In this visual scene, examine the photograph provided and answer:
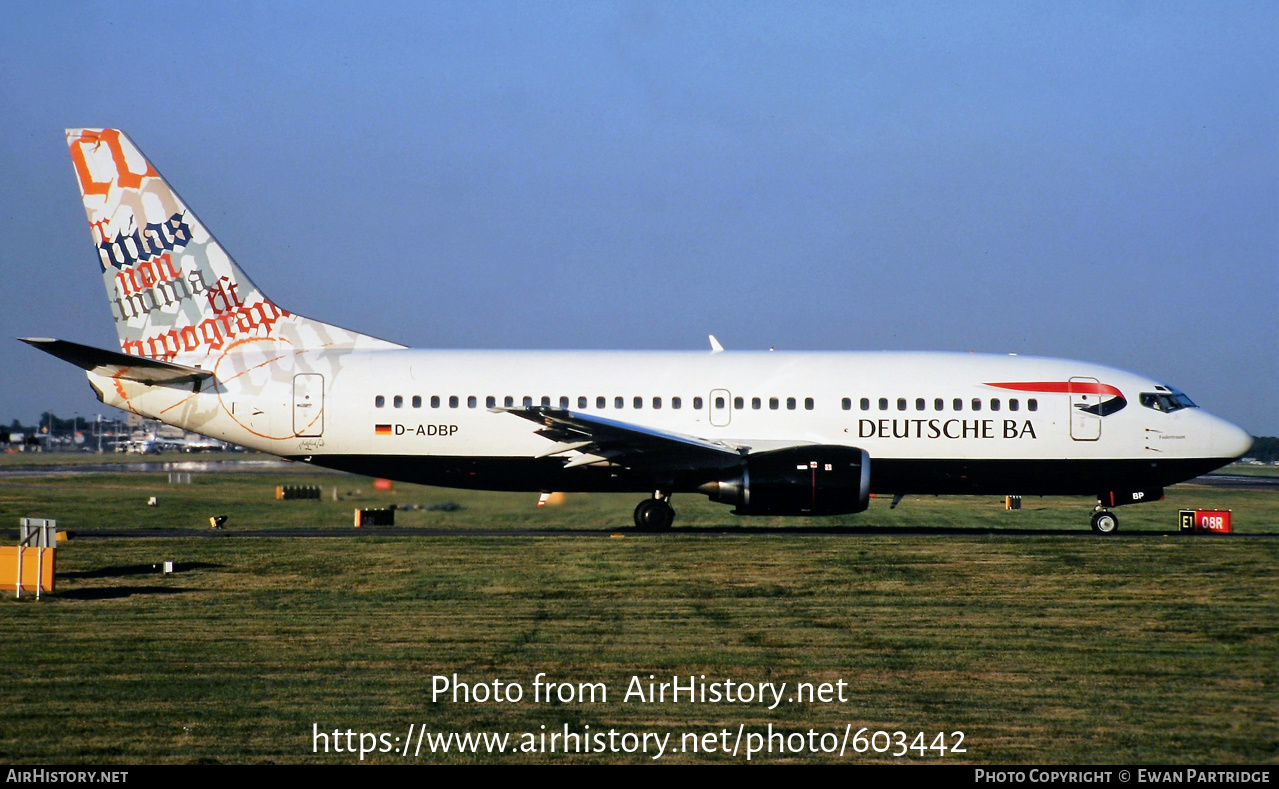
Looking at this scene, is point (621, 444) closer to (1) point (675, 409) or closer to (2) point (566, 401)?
(1) point (675, 409)

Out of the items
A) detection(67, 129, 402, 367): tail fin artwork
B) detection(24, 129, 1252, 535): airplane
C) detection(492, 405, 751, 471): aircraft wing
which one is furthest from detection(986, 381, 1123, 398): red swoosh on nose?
detection(67, 129, 402, 367): tail fin artwork

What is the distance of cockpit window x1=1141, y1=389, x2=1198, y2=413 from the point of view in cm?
2580

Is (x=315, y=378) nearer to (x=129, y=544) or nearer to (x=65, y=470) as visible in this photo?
(x=129, y=544)

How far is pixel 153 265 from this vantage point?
84.4ft

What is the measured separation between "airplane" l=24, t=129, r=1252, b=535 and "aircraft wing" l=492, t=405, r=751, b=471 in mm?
66

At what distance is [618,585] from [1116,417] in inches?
535

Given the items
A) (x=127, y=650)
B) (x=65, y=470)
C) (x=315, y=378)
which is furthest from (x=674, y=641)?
(x=65, y=470)

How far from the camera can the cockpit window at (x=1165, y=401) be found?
2580 centimetres

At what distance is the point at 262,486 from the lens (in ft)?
117

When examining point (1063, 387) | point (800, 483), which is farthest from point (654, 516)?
point (1063, 387)

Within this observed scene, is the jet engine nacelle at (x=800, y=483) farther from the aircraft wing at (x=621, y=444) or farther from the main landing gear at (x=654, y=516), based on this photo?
the main landing gear at (x=654, y=516)

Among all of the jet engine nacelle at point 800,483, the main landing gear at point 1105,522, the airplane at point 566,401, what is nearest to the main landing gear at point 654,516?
the airplane at point 566,401

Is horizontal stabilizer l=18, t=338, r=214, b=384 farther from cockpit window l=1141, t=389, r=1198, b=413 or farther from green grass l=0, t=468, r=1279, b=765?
cockpit window l=1141, t=389, r=1198, b=413
